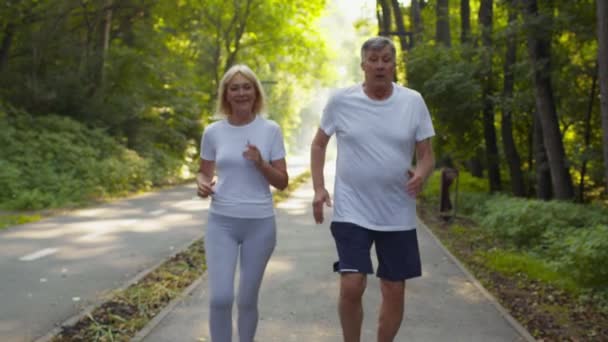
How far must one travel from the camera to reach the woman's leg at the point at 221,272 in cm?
420

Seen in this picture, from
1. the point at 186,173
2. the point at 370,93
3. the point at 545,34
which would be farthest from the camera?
the point at 186,173

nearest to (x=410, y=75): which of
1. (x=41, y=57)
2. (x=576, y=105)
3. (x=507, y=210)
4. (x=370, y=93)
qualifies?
(x=576, y=105)

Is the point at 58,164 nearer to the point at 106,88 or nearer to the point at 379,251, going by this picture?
the point at 106,88

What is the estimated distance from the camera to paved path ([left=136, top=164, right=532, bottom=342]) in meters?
5.65

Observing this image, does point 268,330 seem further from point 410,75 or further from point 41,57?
point 41,57

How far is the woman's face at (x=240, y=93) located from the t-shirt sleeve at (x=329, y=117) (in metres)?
0.46

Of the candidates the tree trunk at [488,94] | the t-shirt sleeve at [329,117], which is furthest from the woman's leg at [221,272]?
the tree trunk at [488,94]

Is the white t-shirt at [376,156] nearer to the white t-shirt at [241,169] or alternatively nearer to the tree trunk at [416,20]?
the white t-shirt at [241,169]

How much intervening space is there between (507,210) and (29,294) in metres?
8.13

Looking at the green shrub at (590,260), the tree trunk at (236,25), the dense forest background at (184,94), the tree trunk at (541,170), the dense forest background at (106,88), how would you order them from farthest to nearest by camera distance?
the tree trunk at (236,25)
the dense forest background at (106,88)
the tree trunk at (541,170)
the dense forest background at (184,94)
the green shrub at (590,260)

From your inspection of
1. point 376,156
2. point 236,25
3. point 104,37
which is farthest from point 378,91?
point 236,25

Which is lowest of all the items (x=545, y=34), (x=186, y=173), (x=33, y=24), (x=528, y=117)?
(x=186, y=173)

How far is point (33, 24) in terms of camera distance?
22141 mm

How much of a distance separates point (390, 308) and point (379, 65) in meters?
1.44
